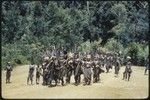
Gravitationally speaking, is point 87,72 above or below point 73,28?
below

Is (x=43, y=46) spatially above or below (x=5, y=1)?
below

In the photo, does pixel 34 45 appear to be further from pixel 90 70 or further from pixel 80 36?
pixel 90 70

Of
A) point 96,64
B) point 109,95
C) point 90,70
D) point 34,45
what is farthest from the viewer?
point 34,45

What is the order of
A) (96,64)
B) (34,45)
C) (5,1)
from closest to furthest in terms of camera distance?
1. (96,64)
2. (34,45)
3. (5,1)

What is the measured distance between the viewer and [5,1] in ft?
203

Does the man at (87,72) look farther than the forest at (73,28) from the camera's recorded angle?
No

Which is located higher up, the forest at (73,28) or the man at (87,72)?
the forest at (73,28)

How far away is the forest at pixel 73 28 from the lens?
49844mm

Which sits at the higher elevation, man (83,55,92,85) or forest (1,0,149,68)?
forest (1,0,149,68)

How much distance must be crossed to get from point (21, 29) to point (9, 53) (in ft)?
28.3

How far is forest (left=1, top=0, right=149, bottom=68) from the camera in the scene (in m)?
49.8

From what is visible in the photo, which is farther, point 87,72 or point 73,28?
point 73,28

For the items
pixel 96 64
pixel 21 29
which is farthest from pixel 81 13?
pixel 96 64

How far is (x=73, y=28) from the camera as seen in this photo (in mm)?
59594
